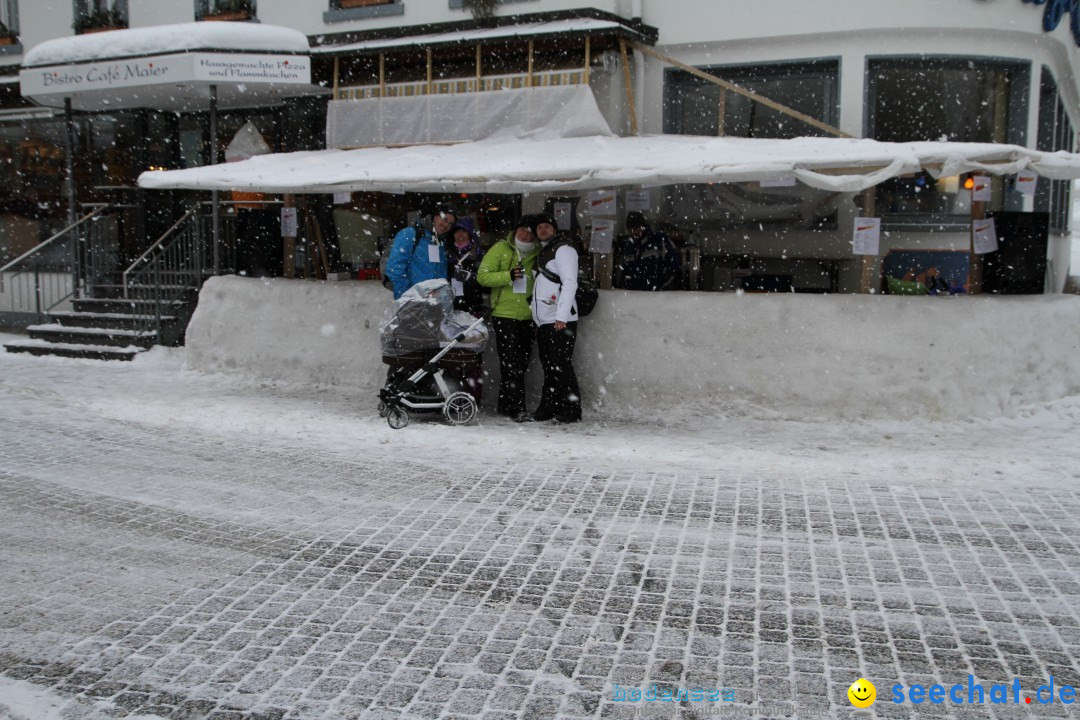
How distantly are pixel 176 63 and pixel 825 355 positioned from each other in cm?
886

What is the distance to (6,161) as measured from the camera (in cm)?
1712

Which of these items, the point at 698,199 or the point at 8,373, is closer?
the point at 8,373

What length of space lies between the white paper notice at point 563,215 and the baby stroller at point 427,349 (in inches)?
152

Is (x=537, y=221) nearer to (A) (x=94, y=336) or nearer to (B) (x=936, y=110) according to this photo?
(B) (x=936, y=110)

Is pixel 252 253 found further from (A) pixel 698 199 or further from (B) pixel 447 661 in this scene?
(B) pixel 447 661

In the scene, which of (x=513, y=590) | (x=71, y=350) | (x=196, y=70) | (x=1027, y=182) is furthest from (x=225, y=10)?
(x=513, y=590)

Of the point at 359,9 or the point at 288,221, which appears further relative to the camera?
the point at 359,9

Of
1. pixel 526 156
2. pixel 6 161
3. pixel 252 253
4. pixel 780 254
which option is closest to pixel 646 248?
pixel 526 156

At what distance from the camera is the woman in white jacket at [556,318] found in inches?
358

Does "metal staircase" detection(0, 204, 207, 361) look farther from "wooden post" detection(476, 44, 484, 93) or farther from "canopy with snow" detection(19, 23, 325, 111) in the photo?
"wooden post" detection(476, 44, 484, 93)

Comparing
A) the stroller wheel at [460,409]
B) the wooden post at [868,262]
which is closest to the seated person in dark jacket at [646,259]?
the wooden post at [868,262]

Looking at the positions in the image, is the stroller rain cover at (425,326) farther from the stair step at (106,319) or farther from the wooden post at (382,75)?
the stair step at (106,319)

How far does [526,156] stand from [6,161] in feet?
38.0

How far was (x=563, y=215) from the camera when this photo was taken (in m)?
12.6
